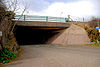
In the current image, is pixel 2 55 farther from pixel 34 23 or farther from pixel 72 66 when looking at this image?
pixel 34 23

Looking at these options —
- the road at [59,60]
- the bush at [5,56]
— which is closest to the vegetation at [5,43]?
the bush at [5,56]

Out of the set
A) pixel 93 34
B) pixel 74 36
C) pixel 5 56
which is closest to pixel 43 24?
pixel 74 36

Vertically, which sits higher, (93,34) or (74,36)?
(93,34)

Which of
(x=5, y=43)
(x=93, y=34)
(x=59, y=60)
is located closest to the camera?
(x=59, y=60)

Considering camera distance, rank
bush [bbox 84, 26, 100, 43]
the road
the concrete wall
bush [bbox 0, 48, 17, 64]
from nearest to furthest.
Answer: the road, bush [bbox 0, 48, 17, 64], the concrete wall, bush [bbox 84, 26, 100, 43]

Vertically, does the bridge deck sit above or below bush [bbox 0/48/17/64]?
above

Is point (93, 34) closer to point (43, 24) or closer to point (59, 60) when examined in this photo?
point (43, 24)

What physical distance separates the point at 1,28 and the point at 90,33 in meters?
18.0

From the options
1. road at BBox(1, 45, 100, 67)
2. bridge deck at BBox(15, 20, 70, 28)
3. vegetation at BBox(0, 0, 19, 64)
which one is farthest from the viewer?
bridge deck at BBox(15, 20, 70, 28)

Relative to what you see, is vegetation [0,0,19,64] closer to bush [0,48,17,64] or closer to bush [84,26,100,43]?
bush [0,48,17,64]

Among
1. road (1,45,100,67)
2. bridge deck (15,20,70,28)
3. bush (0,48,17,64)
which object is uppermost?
bridge deck (15,20,70,28)

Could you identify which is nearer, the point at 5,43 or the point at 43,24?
the point at 5,43

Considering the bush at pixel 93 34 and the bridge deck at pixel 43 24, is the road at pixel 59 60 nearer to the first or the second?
the bridge deck at pixel 43 24

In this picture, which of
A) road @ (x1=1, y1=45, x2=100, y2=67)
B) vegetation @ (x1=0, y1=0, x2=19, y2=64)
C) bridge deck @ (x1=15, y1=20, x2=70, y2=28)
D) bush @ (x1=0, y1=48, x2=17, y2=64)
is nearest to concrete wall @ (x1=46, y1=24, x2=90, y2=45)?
bridge deck @ (x1=15, y1=20, x2=70, y2=28)
